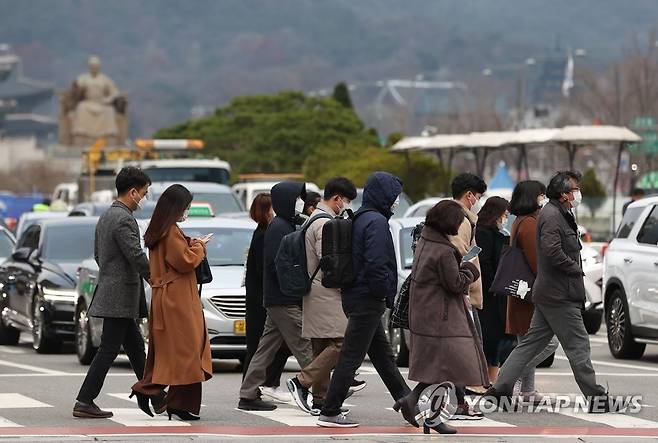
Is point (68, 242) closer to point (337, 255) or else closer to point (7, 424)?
point (7, 424)

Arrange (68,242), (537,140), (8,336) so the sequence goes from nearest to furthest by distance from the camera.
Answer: (68,242)
(8,336)
(537,140)

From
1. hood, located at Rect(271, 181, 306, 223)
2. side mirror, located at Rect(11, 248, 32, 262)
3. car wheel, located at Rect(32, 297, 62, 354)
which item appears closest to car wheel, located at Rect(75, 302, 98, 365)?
side mirror, located at Rect(11, 248, 32, 262)

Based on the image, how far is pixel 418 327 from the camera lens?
13.7 metres

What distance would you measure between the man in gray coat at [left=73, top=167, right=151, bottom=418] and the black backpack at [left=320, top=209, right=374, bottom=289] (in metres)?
1.37

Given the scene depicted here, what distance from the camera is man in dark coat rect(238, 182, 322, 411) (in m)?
15.4

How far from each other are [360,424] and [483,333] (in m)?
2.22

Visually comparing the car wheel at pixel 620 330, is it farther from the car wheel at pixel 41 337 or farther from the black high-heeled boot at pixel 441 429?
the black high-heeled boot at pixel 441 429

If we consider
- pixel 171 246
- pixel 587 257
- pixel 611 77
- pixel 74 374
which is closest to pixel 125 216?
pixel 171 246

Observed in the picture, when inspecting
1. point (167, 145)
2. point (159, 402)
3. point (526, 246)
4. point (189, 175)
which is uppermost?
point (526, 246)

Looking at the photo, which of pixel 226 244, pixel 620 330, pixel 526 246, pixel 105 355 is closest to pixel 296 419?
pixel 105 355

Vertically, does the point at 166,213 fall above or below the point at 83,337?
above

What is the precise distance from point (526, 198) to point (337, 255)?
2336mm

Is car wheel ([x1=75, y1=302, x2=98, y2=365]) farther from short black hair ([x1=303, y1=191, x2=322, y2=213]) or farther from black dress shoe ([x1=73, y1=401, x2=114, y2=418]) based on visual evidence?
black dress shoe ([x1=73, y1=401, x2=114, y2=418])

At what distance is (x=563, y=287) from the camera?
592 inches
